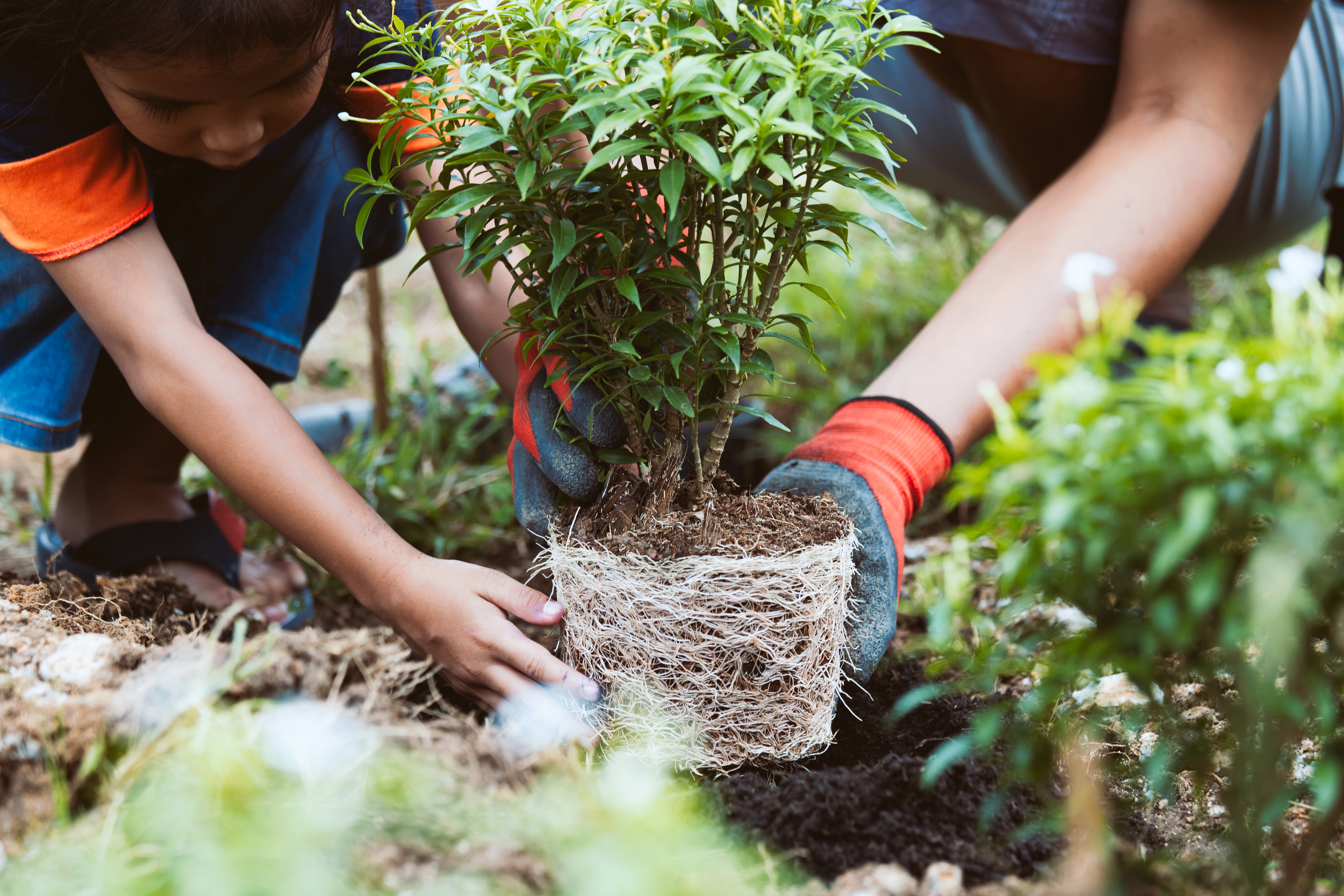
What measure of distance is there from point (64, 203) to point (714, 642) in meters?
1.23

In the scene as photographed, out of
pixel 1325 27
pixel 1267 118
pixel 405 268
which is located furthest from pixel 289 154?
pixel 405 268

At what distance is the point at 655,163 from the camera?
45.4 inches

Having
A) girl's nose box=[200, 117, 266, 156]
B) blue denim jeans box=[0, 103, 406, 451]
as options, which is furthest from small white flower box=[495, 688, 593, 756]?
blue denim jeans box=[0, 103, 406, 451]

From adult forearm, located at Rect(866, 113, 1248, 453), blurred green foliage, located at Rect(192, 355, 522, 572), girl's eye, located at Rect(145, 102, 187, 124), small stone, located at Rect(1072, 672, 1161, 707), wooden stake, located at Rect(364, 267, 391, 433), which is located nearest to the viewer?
girl's eye, located at Rect(145, 102, 187, 124)

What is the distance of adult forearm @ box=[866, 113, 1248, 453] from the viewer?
1.60 meters

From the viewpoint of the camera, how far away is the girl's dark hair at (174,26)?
122cm

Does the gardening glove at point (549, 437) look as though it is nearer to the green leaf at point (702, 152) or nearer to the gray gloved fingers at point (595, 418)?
the gray gloved fingers at point (595, 418)

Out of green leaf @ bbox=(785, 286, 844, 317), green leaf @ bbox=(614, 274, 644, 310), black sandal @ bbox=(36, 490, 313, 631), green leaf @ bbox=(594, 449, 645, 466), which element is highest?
green leaf @ bbox=(614, 274, 644, 310)

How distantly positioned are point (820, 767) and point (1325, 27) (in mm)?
2347

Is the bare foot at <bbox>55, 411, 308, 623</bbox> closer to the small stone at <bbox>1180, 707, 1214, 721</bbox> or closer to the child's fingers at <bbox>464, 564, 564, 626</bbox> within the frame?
the child's fingers at <bbox>464, 564, 564, 626</bbox>

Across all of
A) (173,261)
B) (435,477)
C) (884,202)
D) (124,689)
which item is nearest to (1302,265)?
(884,202)

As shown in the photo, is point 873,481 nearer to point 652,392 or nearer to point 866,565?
point 866,565

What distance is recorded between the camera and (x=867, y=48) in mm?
1036

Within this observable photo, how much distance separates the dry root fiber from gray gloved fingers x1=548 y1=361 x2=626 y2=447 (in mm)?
156
